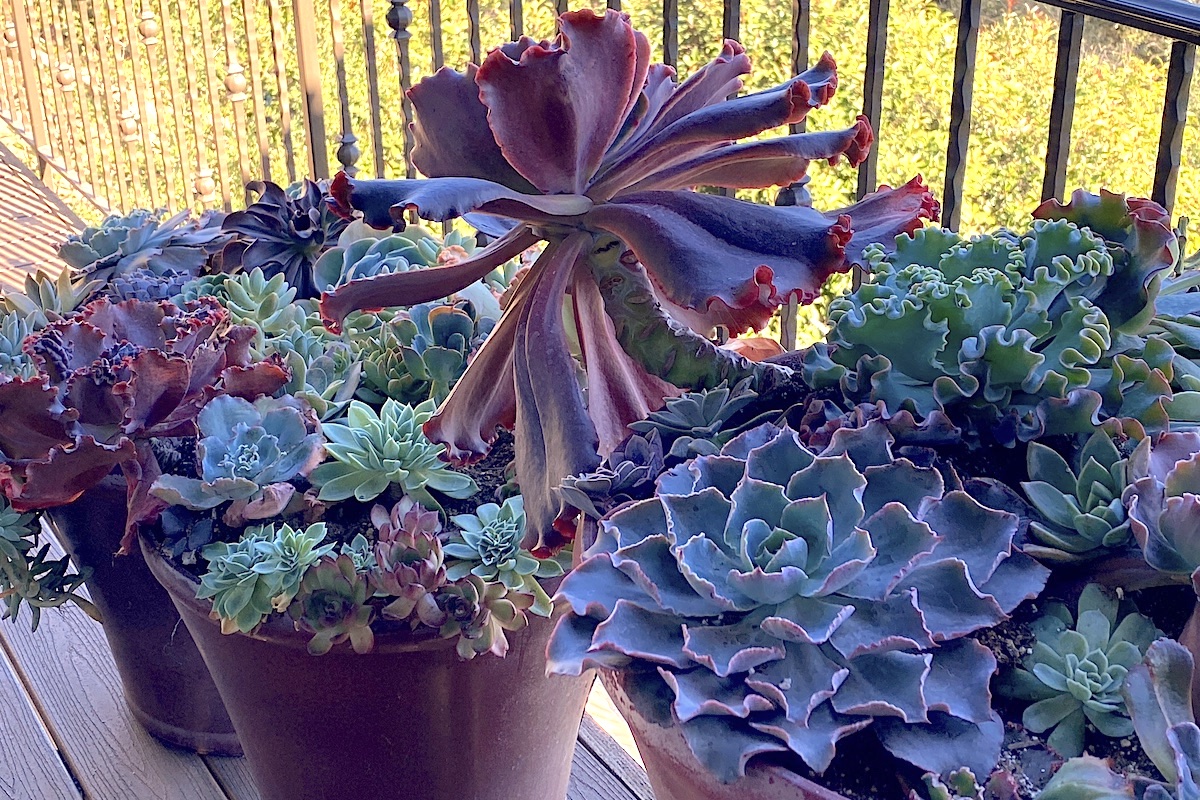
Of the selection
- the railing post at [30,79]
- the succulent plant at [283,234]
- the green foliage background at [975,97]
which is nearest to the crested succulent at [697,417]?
the succulent plant at [283,234]

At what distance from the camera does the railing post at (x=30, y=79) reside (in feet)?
11.5

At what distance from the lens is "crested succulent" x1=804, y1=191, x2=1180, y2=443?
1.99 feet

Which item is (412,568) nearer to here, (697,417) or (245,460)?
(245,460)

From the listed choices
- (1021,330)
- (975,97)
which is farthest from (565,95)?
(975,97)

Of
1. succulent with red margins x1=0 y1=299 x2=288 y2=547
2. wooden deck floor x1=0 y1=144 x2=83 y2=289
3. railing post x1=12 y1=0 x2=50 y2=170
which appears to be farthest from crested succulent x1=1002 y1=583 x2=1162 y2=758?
railing post x1=12 y1=0 x2=50 y2=170

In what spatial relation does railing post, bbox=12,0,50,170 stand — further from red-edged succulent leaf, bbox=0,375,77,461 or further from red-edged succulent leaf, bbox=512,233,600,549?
red-edged succulent leaf, bbox=512,233,600,549

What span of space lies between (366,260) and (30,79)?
296 cm

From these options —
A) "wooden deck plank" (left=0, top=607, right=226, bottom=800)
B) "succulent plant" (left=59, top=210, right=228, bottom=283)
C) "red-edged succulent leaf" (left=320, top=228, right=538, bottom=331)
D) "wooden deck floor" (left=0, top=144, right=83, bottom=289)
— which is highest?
"red-edged succulent leaf" (left=320, top=228, right=538, bottom=331)

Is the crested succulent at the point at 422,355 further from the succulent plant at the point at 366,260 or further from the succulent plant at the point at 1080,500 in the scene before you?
the succulent plant at the point at 1080,500

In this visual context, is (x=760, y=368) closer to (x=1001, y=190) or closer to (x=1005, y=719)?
(x=1005, y=719)

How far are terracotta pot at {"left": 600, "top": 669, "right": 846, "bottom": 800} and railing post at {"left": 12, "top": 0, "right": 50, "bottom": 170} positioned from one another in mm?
3619

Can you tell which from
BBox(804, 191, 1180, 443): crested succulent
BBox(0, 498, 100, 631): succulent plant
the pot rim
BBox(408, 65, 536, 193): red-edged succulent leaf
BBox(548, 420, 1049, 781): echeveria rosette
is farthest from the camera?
BBox(0, 498, 100, 631): succulent plant

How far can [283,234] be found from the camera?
1283mm

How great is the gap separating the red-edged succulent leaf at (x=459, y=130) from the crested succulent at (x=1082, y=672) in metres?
0.44
